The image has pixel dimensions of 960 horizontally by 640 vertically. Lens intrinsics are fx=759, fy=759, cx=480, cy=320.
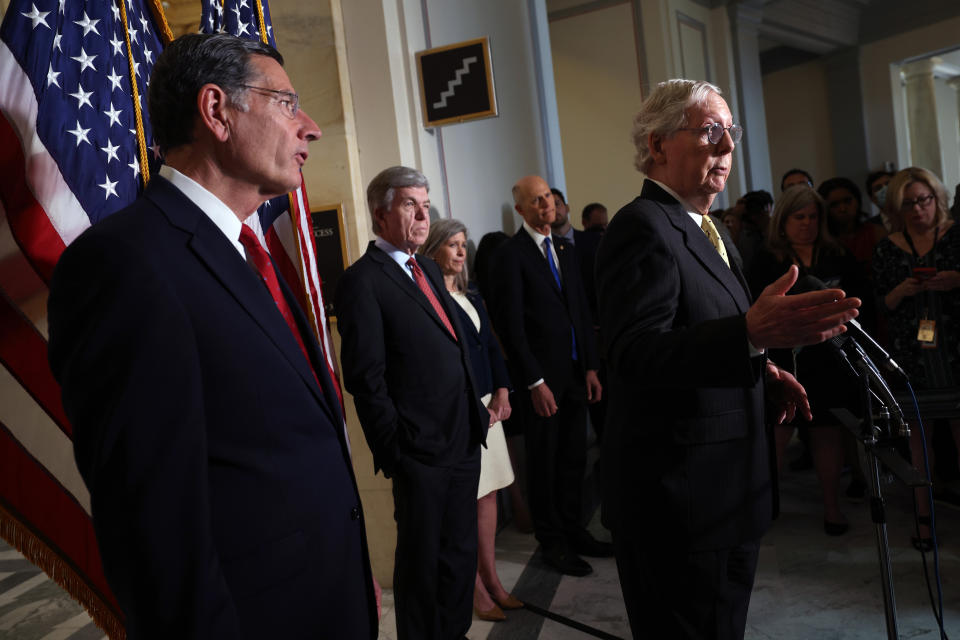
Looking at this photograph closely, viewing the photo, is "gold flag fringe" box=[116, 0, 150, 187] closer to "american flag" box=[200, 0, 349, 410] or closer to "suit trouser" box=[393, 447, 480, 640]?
"american flag" box=[200, 0, 349, 410]

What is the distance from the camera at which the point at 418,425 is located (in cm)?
248

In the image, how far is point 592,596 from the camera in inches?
127

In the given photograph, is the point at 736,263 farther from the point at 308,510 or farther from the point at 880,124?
the point at 880,124

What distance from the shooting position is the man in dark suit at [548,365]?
12.1ft

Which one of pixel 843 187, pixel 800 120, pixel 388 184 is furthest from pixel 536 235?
pixel 800 120

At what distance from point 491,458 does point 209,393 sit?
2.31 metres

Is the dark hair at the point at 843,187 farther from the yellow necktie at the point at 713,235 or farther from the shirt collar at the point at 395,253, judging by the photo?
the yellow necktie at the point at 713,235

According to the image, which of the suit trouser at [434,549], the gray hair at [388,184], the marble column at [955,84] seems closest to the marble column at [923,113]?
the marble column at [955,84]

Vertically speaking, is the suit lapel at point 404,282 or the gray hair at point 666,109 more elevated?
the gray hair at point 666,109

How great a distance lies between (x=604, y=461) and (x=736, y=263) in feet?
1.90

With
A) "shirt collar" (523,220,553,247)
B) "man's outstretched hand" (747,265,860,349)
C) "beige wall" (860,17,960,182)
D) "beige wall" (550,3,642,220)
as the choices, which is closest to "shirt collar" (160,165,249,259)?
"man's outstretched hand" (747,265,860,349)

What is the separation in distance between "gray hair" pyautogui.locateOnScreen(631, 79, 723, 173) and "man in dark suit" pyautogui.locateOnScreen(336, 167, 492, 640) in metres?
1.04

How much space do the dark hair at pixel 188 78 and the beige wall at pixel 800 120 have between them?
12789 mm

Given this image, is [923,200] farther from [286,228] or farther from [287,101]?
[287,101]
